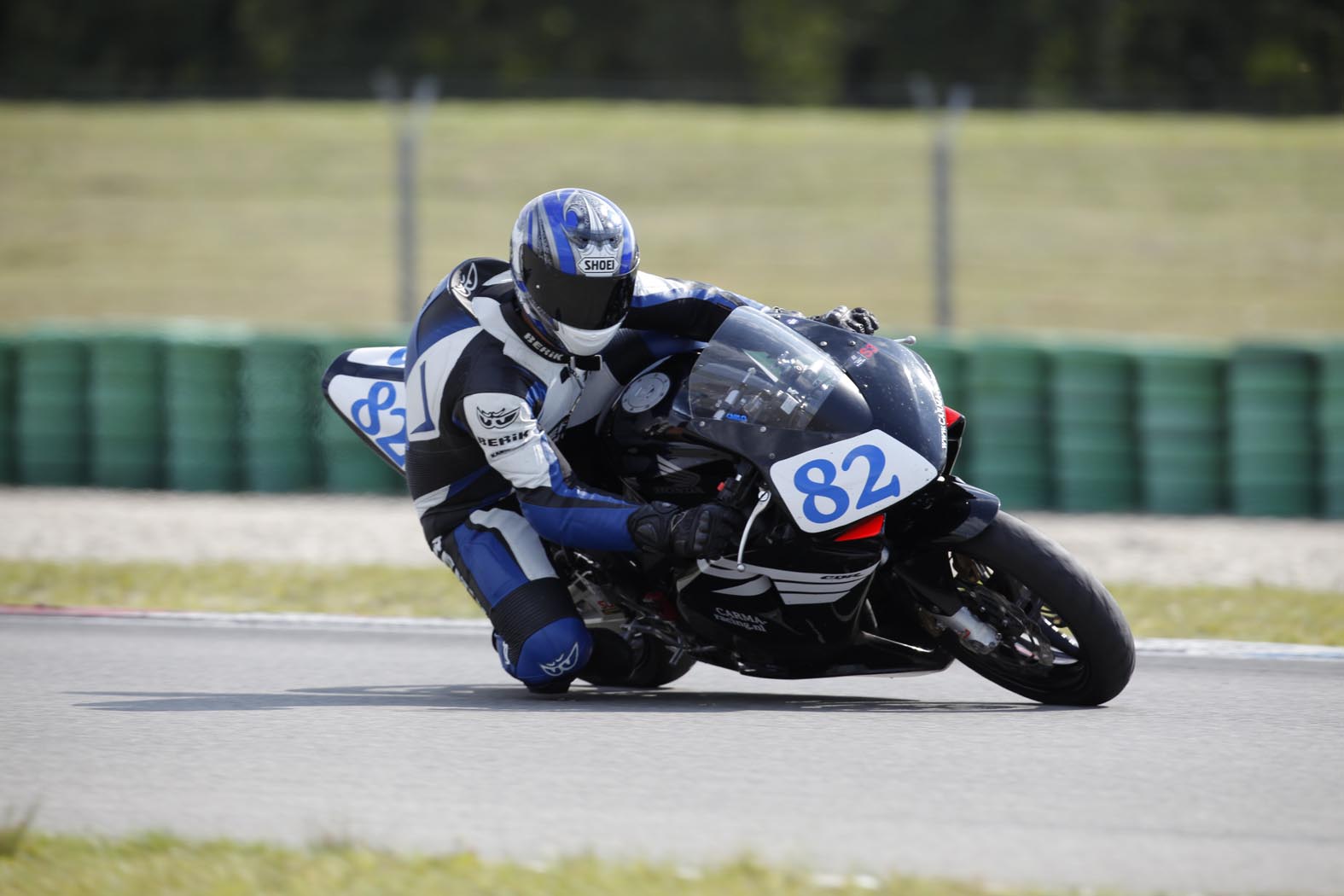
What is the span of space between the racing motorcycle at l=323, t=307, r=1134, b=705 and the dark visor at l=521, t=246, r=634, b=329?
0.28m

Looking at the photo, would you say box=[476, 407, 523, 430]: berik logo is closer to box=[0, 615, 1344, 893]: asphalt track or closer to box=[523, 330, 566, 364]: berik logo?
box=[523, 330, 566, 364]: berik logo

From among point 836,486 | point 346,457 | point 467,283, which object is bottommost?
point 346,457

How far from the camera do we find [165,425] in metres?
10.9

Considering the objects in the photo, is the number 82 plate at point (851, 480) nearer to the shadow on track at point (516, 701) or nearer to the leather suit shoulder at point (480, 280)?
the shadow on track at point (516, 701)

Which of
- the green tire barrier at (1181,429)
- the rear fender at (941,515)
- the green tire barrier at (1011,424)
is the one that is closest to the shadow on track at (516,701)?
the rear fender at (941,515)

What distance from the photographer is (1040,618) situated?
199 inches

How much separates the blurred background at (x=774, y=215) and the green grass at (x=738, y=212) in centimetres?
6

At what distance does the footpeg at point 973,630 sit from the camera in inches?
200

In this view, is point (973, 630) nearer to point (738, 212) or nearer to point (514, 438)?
point (514, 438)

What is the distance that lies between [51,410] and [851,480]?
24.8ft

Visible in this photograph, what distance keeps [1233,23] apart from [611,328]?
2861cm

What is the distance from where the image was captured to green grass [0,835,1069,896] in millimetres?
3387

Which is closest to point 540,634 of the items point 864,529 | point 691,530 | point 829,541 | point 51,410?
point 691,530

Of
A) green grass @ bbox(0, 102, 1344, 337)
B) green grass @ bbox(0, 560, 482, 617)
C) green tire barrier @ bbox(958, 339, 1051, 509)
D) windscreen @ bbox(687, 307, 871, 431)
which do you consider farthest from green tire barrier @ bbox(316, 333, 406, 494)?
green grass @ bbox(0, 102, 1344, 337)
